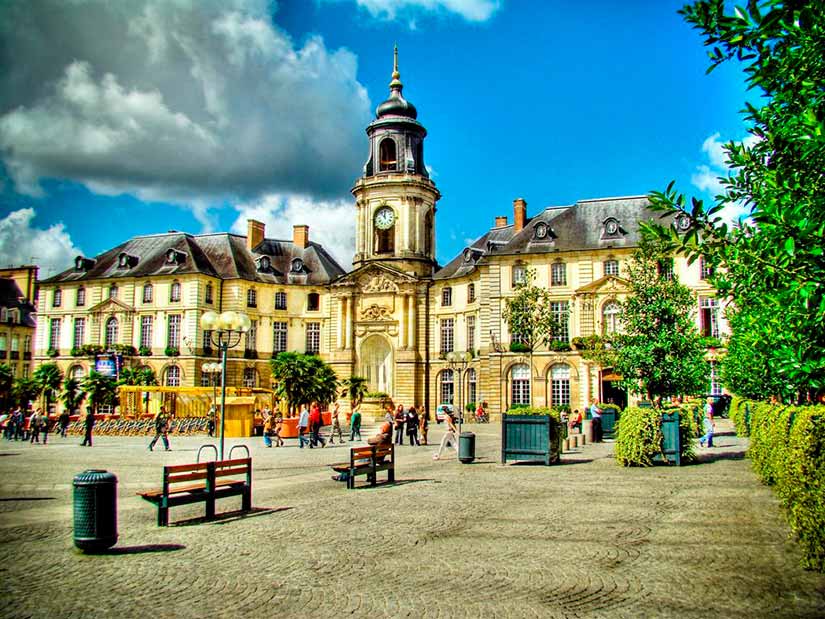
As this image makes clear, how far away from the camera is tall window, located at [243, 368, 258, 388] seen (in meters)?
58.2

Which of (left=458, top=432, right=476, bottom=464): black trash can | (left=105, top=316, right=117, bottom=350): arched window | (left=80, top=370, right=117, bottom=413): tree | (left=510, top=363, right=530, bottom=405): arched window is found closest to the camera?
(left=458, top=432, right=476, bottom=464): black trash can

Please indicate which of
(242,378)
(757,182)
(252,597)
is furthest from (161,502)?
(242,378)

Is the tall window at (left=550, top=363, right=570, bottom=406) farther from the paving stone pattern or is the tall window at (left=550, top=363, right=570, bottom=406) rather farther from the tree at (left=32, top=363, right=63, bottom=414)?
the tree at (left=32, top=363, right=63, bottom=414)

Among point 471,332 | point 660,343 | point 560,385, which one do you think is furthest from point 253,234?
point 660,343

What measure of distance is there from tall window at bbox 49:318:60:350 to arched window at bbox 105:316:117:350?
4.77 metres

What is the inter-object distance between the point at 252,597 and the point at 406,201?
2076 inches

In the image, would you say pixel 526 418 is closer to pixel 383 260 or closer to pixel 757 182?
pixel 757 182

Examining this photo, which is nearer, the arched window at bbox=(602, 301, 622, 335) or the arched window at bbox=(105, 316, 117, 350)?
the arched window at bbox=(602, 301, 622, 335)

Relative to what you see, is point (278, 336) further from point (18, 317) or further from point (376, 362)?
point (18, 317)

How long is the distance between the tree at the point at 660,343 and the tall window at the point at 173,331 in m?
40.4

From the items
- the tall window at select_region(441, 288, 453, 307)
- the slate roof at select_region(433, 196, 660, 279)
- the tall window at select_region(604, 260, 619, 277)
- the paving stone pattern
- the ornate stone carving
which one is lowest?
the paving stone pattern

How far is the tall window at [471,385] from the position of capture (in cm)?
5388

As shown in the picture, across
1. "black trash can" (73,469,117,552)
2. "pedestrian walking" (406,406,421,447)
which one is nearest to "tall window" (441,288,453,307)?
"pedestrian walking" (406,406,421,447)

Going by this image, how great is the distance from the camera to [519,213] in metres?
54.0
